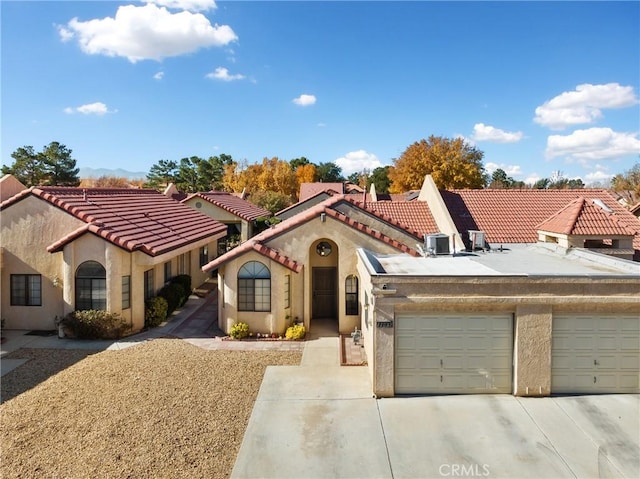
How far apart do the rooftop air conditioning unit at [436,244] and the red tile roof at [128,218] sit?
12.1 m

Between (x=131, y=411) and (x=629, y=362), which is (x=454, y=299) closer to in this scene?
(x=629, y=362)

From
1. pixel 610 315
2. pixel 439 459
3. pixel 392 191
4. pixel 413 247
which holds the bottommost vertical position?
pixel 439 459

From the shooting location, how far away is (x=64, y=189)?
69.1 feet

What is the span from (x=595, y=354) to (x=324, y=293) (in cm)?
1150

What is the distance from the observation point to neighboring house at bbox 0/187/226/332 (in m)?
17.8

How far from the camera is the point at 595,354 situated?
41.2 ft

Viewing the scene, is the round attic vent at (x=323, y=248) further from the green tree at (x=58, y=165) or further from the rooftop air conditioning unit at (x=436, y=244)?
the green tree at (x=58, y=165)

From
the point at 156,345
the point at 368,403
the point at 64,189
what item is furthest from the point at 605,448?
the point at 64,189

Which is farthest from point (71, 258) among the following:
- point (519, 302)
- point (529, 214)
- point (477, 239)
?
point (529, 214)

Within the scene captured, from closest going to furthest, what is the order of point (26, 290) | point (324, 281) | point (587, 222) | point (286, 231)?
point (286, 231), point (26, 290), point (324, 281), point (587, 222)

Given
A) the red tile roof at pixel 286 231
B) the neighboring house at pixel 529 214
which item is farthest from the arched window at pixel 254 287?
the neighboring house at pixel 529 214

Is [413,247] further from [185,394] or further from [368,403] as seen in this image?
[185,394]

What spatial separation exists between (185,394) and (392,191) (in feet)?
193

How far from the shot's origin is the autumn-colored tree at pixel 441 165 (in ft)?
186
